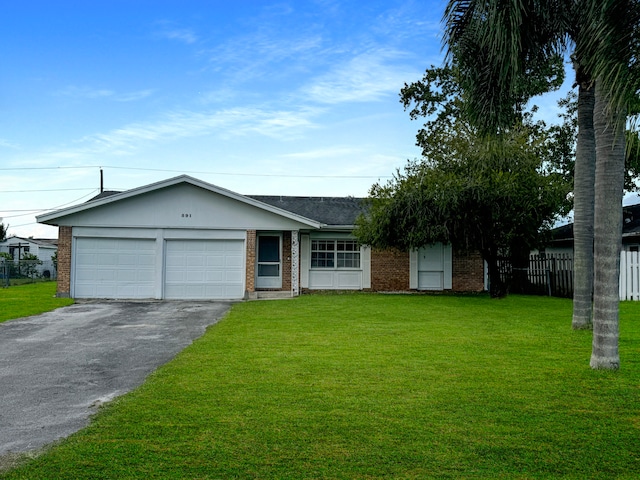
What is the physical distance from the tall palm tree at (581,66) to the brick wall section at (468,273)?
1166 centimetres

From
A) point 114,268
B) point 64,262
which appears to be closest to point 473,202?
point 114,268

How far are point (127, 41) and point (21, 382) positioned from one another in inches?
503

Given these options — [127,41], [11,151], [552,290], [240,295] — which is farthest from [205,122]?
[552,290]

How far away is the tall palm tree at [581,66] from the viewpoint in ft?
21.2

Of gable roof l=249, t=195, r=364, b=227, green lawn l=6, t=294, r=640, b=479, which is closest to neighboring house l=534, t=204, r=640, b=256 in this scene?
gable roof l=249, t=195, r=364, b=227

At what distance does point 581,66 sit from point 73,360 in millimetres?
10391

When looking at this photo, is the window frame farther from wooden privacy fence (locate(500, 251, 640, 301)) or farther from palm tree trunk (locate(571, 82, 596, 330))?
palm tree trunk (locate(571, 82, 596, 330))

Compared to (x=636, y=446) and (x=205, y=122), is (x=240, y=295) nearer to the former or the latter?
(x=205, y=122)

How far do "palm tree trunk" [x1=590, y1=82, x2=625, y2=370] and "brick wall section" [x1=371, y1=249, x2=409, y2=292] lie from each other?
50.2 feet

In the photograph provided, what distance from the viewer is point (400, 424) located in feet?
16.8

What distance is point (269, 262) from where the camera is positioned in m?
21.8

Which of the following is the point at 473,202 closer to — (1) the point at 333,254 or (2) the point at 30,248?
(1) the point at 333,254

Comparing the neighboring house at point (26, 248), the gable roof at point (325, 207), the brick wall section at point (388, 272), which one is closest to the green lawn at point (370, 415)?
the brick wall section at point (388, 272)

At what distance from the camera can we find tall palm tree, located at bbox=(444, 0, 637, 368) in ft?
21.2
